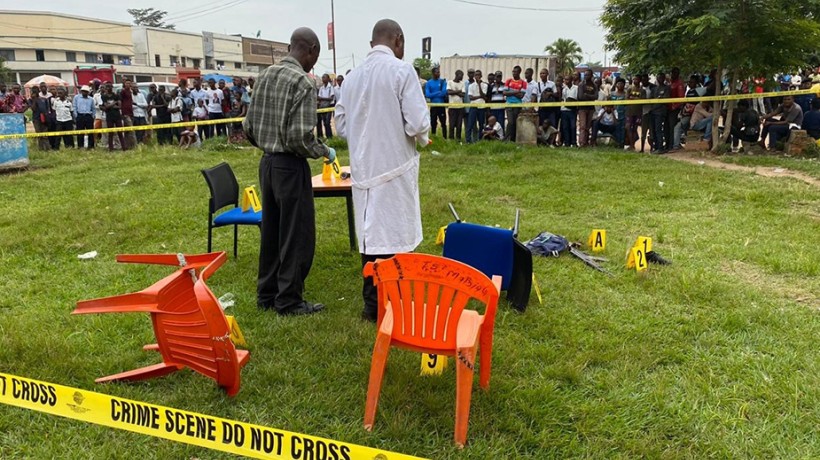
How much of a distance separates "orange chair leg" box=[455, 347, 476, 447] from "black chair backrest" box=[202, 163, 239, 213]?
319 cm

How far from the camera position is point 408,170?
361cm

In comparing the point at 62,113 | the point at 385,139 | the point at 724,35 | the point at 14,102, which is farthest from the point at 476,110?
the point at 14,102

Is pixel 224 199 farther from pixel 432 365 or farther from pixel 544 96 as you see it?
pixel 544 96

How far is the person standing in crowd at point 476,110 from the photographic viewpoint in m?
13.1

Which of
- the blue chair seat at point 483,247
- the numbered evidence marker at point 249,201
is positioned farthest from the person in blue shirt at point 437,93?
the blue chair seat at point 483,247

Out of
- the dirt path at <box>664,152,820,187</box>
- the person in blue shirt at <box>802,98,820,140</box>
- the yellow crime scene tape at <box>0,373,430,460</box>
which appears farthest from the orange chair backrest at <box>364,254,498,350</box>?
the person in blue shirt at <box>802,98,820,140</box>

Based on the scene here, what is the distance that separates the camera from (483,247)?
426 centimetres

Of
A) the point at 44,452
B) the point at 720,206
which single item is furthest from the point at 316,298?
the point at 720,206

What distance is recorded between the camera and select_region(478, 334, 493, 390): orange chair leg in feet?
9.64

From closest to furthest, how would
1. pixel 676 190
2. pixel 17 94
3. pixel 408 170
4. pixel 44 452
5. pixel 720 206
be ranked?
pixel 44 452 < pixel 408 170 < pixel 720 206 < pixel 676 190 < pixel 17 94

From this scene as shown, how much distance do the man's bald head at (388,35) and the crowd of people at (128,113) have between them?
1178 centimetres

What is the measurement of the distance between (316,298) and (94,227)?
3.63 metres

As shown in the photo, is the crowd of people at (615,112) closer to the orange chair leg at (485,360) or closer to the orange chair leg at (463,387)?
the orange chair leg at (485,360)

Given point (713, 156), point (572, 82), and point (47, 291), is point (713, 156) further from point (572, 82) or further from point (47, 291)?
point (47, 291)
